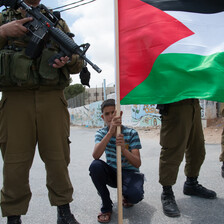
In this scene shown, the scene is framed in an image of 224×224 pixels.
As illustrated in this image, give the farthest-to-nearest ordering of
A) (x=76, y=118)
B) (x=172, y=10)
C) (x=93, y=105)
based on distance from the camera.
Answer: (x=76, y=118)
(x=93, y=105)
(x=172, y=10)

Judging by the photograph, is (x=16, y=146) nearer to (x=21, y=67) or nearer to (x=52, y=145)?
(x=52, y=145)

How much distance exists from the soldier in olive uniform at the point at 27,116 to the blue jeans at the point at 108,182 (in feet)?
1.16

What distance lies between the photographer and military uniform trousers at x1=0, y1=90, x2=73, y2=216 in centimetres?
173

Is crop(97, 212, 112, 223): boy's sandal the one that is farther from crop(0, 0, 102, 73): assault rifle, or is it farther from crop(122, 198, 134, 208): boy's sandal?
crop(0, 0, 102, 73): assault rifle

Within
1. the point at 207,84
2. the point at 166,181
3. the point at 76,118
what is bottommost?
the point at 76,118

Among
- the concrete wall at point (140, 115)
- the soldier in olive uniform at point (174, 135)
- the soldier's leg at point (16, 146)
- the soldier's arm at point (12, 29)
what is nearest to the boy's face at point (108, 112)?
the soldier in olive uniform at point (174, 135)

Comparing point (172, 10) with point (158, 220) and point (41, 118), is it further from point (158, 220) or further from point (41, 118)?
point (158, 220)

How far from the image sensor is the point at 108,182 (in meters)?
2.22

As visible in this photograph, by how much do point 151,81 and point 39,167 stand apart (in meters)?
3.06

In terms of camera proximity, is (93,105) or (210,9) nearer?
(210,9)

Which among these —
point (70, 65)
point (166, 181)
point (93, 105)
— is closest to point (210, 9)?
point (70, 65)

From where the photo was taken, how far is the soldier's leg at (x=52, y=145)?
1.81 m

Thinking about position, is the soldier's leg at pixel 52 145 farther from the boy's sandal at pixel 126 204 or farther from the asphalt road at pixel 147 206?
the boy's sandal at pixel 126 204

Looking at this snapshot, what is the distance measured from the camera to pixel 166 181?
2.23 metres
